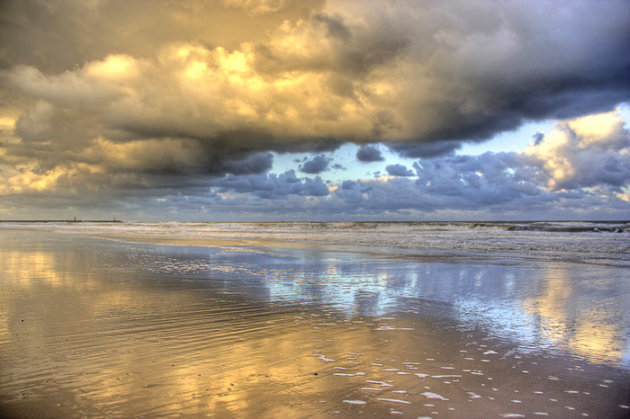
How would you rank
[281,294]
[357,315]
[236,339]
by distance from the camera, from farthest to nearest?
[281,294] → [357,315] → [236,339]

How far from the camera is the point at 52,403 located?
420 centimetres

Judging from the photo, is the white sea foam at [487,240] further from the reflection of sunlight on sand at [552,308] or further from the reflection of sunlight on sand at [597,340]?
the reflection of sunlight on sand at [597,340]

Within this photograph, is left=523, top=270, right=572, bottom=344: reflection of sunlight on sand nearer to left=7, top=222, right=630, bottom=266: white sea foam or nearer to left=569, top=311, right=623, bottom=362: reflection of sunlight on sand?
left=569, top=311, right=623, bottom=362: reflection of sunlight on sand

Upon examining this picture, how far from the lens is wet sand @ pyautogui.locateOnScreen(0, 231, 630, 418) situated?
4312 millimetres

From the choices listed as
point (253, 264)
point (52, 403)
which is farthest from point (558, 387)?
point (253, 264)

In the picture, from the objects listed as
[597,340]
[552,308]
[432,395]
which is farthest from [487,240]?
[432,395]

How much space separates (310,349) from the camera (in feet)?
20.0

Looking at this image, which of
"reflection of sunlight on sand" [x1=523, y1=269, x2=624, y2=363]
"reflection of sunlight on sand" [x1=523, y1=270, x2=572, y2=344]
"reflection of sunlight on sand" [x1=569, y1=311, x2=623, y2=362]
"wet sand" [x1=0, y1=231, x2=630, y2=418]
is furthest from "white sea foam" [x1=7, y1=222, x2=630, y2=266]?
"reflection of sunlight on sand" [x1=569, y1=311, x2=623, y2=362]

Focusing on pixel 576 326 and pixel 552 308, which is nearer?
pixel 576 326

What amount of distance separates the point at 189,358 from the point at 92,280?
8.26m

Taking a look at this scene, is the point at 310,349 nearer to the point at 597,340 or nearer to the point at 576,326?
the point at 597,340

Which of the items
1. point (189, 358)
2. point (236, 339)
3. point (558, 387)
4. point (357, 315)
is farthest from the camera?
point (357, 315)

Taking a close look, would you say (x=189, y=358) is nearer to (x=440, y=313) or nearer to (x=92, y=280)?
(x=440, y=313)

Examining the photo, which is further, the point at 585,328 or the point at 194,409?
the point at 585,328
